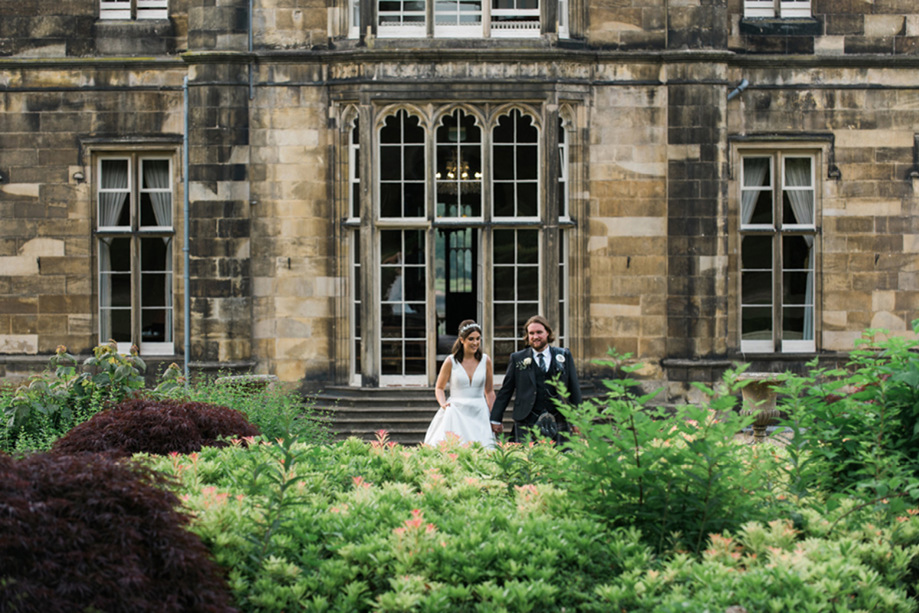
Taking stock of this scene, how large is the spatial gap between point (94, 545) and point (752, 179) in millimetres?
10827

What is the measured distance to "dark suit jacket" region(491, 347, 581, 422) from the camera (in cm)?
751

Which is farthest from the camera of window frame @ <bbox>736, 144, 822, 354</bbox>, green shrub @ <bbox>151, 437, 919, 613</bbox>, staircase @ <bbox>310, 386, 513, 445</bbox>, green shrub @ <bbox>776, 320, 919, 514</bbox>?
window frame @ <bbox>736, 144, 822, 354</bbox>

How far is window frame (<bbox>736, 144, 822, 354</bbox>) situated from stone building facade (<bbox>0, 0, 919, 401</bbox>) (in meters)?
0.03

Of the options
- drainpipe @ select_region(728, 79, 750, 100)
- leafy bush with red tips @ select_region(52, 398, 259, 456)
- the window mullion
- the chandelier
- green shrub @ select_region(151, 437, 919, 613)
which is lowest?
green shrub @ select_region(151, 437, 919, 613)

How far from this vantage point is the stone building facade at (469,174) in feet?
38.1

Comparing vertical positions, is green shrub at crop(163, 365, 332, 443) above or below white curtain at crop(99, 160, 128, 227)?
below

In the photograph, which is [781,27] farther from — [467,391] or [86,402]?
[86,402]

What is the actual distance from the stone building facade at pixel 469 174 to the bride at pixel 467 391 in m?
3.40

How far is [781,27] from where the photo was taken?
12.1 m

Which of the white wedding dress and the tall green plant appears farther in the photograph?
the white wedding dress

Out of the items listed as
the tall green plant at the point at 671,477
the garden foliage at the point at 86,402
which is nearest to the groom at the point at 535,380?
the garden foliage at the point at 86,402

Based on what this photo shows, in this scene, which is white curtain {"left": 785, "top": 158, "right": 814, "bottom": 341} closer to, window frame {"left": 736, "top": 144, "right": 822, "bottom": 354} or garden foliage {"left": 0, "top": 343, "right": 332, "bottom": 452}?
window frame {"left": 736, "top": 144, "right": 822, "bottom": 354}

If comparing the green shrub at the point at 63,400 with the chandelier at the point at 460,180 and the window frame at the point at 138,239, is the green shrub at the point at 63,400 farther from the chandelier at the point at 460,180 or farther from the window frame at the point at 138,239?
the chandelier at the point at 460,180

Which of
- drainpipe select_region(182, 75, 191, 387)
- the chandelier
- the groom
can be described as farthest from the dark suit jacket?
drainpipe select_region(182, 75, 191, 387)
